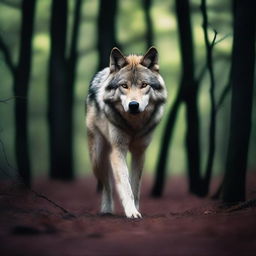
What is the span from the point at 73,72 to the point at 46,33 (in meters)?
2.69

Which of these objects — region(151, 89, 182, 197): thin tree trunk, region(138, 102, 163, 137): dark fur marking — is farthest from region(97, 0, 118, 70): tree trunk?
region(138, 102, 163, 137): dark fur marking

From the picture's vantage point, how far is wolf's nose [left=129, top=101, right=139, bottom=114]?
239 inches

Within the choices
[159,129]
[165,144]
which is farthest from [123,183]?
[159,129]

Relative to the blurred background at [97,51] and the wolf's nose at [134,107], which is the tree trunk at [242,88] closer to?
the wolf's nose at [134,107]

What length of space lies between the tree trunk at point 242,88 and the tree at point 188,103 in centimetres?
375

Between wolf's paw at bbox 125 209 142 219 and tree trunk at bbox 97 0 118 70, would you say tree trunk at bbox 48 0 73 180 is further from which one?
wolf's paw at bbox 125 209 142 219

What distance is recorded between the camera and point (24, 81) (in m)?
11.9

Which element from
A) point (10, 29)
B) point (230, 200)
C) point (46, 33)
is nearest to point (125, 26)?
point (46, 33)

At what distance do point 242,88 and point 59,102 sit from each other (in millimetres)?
6197

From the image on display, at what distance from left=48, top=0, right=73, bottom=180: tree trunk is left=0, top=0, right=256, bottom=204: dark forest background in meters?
0.02

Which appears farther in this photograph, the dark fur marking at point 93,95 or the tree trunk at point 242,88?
the dark fur marking at point 93,95

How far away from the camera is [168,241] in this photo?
4230mm

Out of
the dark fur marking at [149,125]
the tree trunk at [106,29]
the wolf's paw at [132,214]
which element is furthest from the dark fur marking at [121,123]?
the tree trunk at [106,29]

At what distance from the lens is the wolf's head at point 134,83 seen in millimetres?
6188
